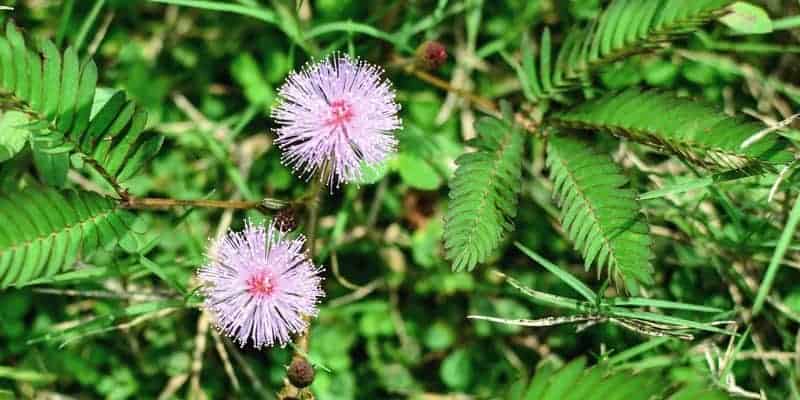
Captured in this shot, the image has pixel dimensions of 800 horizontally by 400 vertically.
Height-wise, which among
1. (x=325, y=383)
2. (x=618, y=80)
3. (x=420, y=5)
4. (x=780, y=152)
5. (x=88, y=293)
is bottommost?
(x=325, y=383)

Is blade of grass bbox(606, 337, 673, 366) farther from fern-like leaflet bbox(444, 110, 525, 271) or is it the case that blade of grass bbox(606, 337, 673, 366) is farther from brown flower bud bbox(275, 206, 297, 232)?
brown flower bud bbox(275, 206, 297, 232)

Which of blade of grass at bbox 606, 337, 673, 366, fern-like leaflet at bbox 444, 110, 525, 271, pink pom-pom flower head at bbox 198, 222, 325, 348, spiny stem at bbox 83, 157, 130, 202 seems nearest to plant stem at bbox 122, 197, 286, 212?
spiny stem at bbox 83, 157, 130, 202

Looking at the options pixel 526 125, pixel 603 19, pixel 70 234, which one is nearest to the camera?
pixel 70 234

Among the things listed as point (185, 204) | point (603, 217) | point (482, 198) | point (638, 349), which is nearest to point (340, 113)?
point (482, 198)

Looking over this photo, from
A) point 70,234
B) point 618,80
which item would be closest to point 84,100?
point 70,234

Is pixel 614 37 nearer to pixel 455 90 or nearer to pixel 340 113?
pixel 455 90

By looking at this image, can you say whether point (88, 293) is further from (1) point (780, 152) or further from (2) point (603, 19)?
(1) point (780, 152)

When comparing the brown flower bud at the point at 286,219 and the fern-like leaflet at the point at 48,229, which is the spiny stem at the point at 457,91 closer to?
the brown flower bud at the point at 286,219
